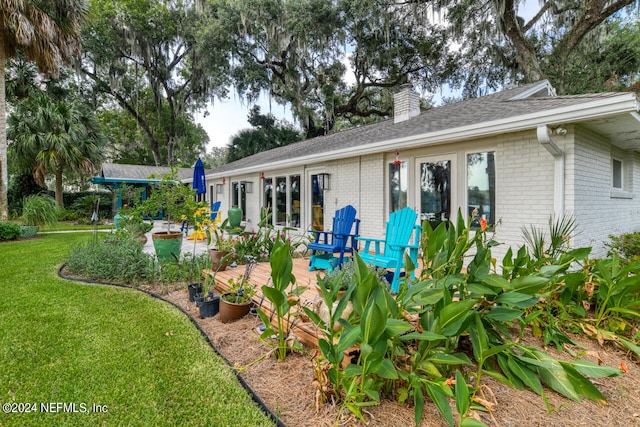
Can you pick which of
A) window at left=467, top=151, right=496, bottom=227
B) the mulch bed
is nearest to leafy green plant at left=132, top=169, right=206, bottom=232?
the mulch bed

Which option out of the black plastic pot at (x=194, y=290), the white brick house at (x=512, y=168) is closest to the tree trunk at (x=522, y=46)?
the white brick house at (x=512, y=168)

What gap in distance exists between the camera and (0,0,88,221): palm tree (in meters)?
7.81

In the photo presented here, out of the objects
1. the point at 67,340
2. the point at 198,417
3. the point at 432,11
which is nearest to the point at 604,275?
the point at 198,417

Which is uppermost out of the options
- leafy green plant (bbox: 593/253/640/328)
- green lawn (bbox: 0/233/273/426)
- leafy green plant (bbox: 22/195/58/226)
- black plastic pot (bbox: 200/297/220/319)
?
leafy green plant (bbox: 22/195/58/226)

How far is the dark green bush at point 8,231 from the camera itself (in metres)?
7.86

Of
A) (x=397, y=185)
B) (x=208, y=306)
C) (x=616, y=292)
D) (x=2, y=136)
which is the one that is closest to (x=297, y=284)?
(x=208, y=306)

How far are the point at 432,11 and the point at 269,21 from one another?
6.93 meters

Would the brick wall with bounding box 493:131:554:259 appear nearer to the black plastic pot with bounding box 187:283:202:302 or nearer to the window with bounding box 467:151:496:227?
the window with bounding box 467:151:496:227

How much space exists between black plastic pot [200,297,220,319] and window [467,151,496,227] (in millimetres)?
3537

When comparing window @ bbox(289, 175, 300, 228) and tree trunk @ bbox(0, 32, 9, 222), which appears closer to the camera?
window @ bbox(289, 175, 300, 228)

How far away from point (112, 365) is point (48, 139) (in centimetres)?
1408

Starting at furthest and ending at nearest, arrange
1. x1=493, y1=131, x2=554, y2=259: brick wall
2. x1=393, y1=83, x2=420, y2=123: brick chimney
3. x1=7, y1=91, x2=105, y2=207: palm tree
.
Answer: x1=7, y1=91, x2=105, y2=207: palm tree
x1=393, y1=83, x2=420, y2=123: brick chimney
x1=493, y1=131, x2=554, y2=259: brick wall

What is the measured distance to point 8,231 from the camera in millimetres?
7918

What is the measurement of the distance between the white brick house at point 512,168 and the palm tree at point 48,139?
11232mm
